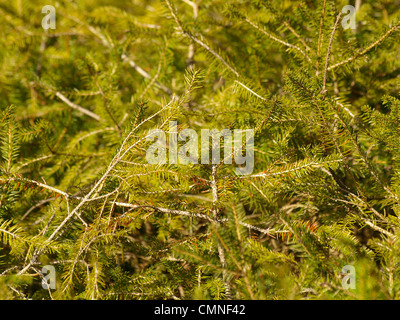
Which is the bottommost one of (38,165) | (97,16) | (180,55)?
(38,165)

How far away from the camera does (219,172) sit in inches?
34.5

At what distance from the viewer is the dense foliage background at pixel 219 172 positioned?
0.68m

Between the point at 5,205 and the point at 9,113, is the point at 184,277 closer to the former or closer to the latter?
the point at 5,205

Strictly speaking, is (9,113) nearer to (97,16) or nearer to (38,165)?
(38,165)

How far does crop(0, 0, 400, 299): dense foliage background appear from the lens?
68 cm

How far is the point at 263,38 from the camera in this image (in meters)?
1.06

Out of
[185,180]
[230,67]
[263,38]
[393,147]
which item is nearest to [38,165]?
[185,180]

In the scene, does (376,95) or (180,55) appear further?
(180,55)

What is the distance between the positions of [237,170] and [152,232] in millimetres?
426

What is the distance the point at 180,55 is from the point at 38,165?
78cm

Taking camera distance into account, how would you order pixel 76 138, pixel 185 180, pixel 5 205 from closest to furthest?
pixel 185 180 < pixel 5 205 < pixel 76 138

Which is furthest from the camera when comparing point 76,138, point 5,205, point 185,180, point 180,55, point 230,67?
point 180,55

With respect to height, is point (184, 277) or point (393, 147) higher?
point (393, 147)

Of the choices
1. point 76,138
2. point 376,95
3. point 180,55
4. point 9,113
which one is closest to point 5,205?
point 9,113
